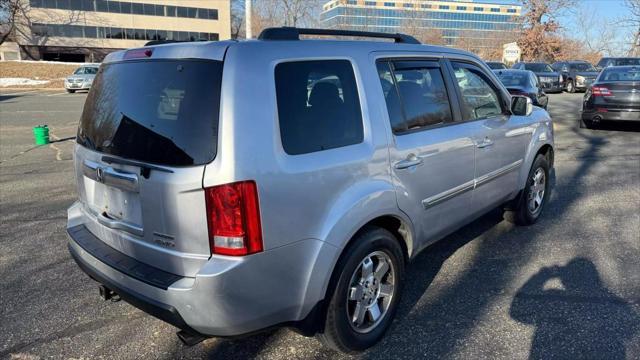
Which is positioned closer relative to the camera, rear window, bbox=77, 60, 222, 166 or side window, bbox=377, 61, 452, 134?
rear window, bbox=77, 60, 222, 166

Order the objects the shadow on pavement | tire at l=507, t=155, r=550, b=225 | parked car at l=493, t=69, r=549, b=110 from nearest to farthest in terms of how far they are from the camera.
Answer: the shadow on pavement
tire at l=507, t=155, r=550, b=225
parked car at l=493, t=69, r=549, b=110

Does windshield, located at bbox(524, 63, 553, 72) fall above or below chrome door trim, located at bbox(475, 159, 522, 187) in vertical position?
above

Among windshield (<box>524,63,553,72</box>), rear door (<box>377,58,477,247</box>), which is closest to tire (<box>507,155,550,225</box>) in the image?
rear door (<box>377,58,477,247</box>)

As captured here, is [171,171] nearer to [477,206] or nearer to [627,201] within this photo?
[477,206]

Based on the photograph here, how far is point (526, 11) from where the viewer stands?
51.2 metres

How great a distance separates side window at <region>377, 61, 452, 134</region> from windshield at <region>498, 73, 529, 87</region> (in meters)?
10.3

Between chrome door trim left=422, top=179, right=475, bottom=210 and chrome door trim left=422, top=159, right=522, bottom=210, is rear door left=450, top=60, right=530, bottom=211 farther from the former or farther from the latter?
chrome door trim left=422, top=179, right=475, bottom=210

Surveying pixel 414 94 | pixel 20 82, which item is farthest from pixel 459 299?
pixel 20 82

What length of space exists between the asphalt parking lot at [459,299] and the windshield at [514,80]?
7488 mm

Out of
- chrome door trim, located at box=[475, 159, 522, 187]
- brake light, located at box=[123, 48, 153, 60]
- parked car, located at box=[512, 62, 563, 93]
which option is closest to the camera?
brake light, located at box=[123, 48, 153, 60]

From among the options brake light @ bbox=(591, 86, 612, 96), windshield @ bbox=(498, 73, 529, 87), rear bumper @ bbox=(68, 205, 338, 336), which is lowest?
rear bumper @ bbox=(68, 205, 338, 336)

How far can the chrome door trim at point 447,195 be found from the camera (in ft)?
10.5

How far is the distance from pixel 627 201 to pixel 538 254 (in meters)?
2.52

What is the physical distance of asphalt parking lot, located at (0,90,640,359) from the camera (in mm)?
2875
